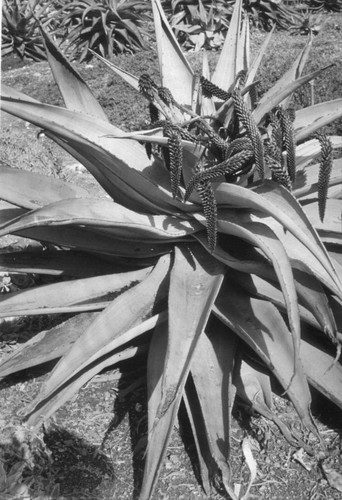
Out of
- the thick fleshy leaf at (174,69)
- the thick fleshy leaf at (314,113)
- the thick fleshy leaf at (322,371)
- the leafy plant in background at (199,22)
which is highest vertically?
the leafy plant in background at (199,22)

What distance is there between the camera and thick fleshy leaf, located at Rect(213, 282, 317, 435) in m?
2.62

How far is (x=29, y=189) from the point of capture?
3051 mm

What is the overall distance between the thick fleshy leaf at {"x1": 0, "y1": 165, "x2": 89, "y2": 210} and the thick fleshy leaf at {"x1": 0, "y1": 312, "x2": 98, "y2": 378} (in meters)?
0.50

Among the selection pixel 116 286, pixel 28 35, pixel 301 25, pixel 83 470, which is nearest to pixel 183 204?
pixel 116 286

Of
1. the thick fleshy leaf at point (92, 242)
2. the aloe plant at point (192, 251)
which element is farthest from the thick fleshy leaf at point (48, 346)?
the thick fleshy leaf at point (92, 242)

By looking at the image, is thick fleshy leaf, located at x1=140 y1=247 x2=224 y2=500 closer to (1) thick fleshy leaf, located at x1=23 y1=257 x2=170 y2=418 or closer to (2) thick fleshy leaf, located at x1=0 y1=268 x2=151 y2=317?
(1) thick fleshy leaf, located at x1=23 y1=257 x2=170 y2=418

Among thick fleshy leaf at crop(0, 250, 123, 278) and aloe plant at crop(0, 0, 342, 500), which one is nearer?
aloe plant at crop(0, 0, 342, 500)

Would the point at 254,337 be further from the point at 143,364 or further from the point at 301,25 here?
the point at 301,25

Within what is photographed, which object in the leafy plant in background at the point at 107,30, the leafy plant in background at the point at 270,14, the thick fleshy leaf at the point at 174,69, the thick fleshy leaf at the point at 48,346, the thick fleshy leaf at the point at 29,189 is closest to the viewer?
the thick fleshy leaf at the point at 48,346

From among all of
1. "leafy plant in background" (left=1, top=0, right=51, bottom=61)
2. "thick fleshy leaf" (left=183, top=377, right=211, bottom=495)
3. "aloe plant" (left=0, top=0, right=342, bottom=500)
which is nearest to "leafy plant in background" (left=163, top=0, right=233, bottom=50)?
"leafy plant in background" (left=1, top=0, right=51, bottom=61)

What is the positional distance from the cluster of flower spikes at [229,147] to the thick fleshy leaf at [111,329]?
363 millimetres

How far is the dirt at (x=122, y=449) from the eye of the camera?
8.61 feet

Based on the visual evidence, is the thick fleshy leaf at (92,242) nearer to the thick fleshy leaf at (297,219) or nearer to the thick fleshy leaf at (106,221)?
the thick fleshy leaf at (106,221)

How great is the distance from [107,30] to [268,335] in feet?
23.7
